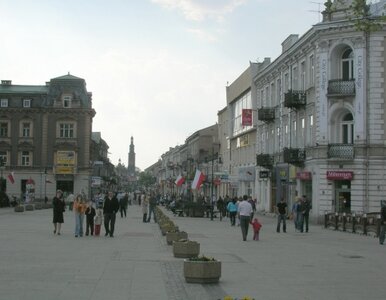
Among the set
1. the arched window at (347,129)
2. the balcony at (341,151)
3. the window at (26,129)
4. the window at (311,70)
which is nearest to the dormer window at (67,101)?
the window at (26,129)

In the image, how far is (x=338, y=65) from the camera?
4047cm

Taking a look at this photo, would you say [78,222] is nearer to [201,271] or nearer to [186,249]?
[186,249]

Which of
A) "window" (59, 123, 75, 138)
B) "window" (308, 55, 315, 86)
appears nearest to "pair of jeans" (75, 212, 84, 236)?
"window" (308, 55, 315, 86)

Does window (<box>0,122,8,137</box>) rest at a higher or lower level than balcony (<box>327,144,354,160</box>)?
higher

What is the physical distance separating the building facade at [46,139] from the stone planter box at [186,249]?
7009cm

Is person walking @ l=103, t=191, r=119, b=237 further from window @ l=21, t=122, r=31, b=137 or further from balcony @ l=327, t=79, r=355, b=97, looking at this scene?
window @ l=21, t=122, r=31, b=137

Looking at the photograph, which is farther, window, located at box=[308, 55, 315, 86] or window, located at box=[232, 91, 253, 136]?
window, located at box=[232, 91, 253, 136]

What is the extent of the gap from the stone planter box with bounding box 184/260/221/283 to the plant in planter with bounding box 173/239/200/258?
14.2 ft

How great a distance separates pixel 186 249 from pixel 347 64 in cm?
2626

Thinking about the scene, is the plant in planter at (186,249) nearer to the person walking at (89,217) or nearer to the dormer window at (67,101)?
the person walking at (89,217)

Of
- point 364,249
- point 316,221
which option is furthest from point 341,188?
point 364,249

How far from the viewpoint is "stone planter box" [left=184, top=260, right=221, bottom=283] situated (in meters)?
12.4

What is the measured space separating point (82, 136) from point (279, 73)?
41.2 metres

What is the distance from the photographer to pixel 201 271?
12367 mm
